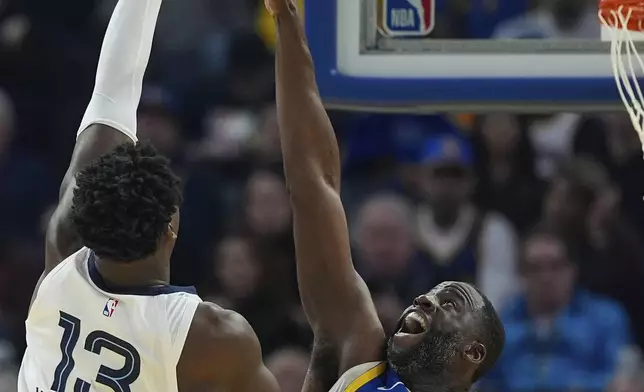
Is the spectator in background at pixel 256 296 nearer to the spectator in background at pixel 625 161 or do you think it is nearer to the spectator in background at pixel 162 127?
the spectator in background at pixel 162 127

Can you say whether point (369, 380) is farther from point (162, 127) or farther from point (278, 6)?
point (162, 127)

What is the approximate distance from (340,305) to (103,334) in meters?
0.60

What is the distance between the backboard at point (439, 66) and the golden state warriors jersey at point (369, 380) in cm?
108

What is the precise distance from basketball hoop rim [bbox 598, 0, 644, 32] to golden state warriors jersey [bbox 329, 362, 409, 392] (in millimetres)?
1178

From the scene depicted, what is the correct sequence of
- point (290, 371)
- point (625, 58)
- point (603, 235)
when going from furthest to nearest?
point (603, 235)
point (290, 371)
point (625, 58)

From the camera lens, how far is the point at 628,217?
15.5ft

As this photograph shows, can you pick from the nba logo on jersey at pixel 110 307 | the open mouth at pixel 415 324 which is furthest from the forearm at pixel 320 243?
the nba logo on jersey at pixel 110 307

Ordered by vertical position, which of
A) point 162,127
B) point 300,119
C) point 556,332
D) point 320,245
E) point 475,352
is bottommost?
point 556,332

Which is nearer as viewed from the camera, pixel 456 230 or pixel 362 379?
pixel 362 379

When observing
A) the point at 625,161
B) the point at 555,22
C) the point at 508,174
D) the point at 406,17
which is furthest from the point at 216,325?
the point at 625,161

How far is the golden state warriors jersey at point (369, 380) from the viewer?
2.60 metres

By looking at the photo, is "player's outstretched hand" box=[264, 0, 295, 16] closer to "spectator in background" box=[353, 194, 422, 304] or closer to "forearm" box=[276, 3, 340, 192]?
"forearm" box=[276, 3, 340, 192]

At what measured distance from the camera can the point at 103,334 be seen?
240cm

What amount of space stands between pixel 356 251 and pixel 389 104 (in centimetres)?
126
